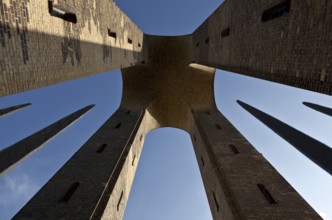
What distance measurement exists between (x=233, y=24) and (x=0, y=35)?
268 inches

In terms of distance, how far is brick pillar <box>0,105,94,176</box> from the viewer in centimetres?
796

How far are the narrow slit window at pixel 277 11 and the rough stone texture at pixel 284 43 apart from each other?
9cm

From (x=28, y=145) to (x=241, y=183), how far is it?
6880 millimetres

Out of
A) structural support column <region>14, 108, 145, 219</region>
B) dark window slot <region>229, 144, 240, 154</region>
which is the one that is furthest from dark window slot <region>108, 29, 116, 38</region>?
dark window slot <region>229, 144, 240, 154</region>

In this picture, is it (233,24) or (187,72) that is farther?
(187,72)

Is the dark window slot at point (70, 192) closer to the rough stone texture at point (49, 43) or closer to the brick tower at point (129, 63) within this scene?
the brick tower at point (129, 63)

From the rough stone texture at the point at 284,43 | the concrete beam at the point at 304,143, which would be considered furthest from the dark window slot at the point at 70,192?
the concrete beam at the point at 304,143

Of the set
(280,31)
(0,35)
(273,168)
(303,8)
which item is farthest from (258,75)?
(0,35)

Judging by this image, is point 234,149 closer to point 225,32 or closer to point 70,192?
point 225,32

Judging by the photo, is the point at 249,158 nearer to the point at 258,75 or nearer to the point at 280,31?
the point at 258,75

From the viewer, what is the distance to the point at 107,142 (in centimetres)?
1173

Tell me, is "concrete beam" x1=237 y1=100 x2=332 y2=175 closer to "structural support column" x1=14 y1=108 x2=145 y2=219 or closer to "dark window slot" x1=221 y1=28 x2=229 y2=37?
"dark window slot" x1=221 y1=28 x2=229 y2=37

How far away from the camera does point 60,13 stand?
6.18m

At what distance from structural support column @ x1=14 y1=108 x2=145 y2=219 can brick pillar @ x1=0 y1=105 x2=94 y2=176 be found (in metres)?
1.10
